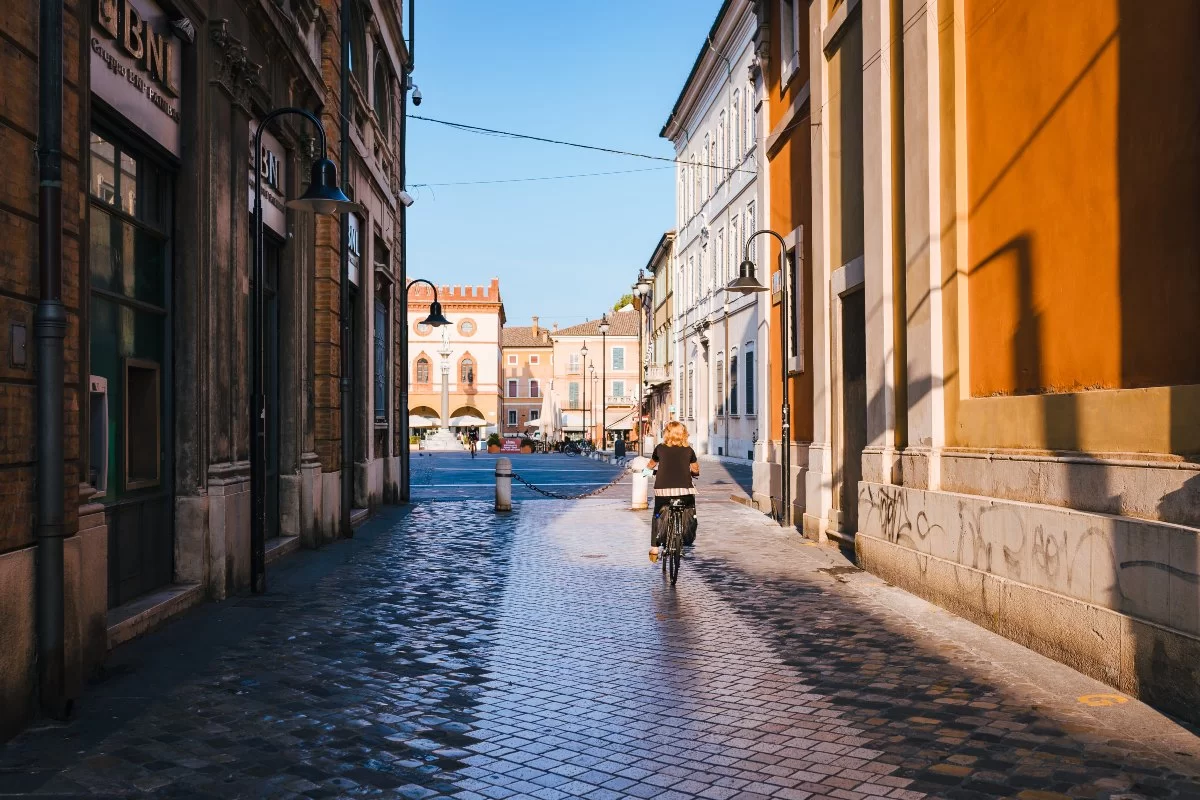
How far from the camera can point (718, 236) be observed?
35.7 meters

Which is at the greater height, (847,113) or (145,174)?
(847,113)

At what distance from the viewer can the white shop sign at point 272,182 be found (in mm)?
11570

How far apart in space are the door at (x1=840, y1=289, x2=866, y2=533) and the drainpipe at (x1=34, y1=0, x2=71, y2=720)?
9.80 m

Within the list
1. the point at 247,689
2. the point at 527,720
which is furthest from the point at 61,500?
the point at 527,720

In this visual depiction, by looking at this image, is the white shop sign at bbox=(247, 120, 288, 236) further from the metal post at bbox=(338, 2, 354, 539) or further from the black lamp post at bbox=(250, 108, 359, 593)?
the metal post at bbox=(338, 2, 354, 539)

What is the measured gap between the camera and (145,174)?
28.8ft

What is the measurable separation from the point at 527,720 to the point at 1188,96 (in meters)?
5.15

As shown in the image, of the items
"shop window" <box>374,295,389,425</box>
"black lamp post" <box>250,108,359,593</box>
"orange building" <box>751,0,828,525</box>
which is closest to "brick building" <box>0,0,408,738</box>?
"black lamp post" <box>250,108,359,593</box>

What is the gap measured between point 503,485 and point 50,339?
14.2 m

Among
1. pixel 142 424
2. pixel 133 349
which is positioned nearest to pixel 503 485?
pixel 142 424

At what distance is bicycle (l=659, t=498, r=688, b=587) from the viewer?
428 inches

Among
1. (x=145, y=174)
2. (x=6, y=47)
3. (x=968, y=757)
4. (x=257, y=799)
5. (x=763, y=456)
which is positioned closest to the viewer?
(x=257, y=799)

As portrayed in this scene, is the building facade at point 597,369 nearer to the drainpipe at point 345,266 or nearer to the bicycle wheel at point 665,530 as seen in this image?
the drainpipe at point 345,266

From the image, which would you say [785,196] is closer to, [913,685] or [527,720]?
[913,685]
